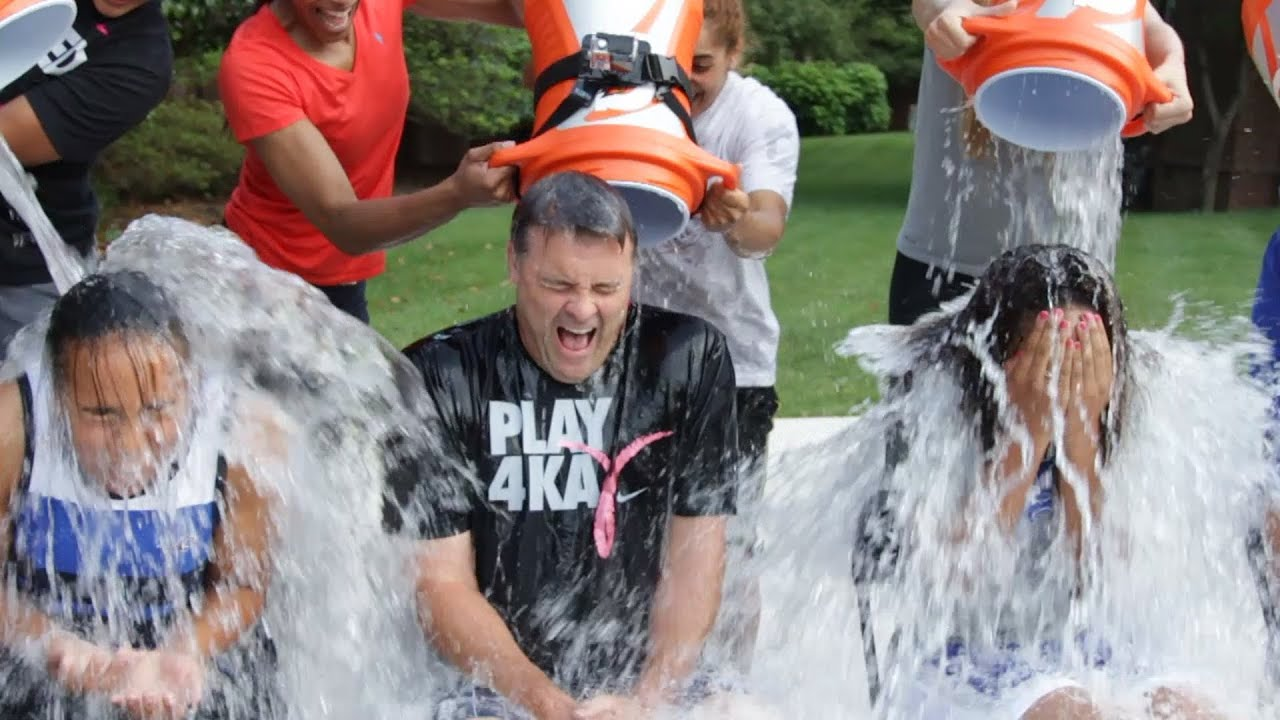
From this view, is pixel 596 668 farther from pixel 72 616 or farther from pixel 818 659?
pixel 72 616

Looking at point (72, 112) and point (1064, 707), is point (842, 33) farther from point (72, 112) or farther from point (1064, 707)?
point (1064, 707)

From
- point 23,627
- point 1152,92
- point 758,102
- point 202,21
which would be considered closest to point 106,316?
point 23,627

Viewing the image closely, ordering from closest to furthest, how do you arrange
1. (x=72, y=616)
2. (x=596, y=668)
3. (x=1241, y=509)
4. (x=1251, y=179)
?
(x=72, y=616)
(x=596, y=668)
(x=1241, y=509)
(x=1251, y=179)

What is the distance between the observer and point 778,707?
9.50 ft

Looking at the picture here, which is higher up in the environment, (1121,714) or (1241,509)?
(1241,509)

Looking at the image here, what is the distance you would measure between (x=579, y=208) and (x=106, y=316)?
82 centimetres

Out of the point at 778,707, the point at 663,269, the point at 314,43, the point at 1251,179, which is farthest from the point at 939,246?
the point at 1251,179

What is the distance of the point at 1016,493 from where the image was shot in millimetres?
2752

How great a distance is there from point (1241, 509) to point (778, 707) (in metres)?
1.04

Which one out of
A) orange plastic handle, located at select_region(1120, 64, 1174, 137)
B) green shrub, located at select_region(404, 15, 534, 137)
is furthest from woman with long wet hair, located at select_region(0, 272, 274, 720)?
green shrub, located at select_region(404, 15, 534, 137)

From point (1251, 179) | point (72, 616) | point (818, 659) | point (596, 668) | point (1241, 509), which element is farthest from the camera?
point (1251, 179)

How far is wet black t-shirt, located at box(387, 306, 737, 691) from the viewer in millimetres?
2771

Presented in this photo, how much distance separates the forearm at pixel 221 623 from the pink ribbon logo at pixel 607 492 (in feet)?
2.05

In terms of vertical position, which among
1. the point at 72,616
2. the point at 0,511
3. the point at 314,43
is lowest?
the point at 72,616
